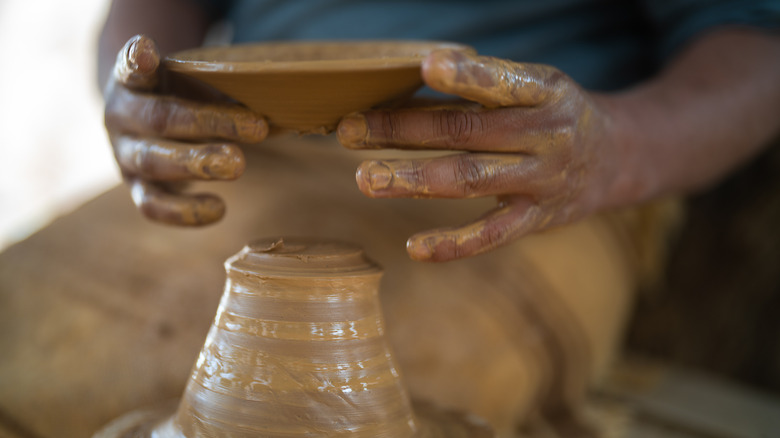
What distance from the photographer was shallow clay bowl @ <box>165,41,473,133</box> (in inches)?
24.3

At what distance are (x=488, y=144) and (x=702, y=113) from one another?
2.21ft

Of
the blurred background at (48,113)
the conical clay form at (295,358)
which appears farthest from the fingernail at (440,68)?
the blurred background at (48,113)

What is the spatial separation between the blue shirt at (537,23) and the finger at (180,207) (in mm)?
699

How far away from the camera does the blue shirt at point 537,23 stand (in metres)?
1.39

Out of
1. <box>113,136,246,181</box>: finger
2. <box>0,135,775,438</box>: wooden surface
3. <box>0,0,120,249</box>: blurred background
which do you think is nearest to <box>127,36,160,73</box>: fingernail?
<box>113,136,246,181</box>: finger

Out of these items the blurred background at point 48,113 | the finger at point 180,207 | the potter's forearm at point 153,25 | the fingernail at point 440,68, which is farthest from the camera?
the blurred background at point 48,113

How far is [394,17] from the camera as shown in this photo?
1416 mm

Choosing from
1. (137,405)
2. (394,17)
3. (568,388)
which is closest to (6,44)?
(394,17)

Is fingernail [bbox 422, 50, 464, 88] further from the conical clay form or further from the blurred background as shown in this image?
the blurred background

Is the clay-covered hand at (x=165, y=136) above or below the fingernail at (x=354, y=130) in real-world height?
below

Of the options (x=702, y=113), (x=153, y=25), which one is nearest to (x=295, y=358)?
(x=702, y=113)

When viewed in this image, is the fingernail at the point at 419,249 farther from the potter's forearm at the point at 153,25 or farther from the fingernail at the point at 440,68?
the potter's forearm at the point at 153,25

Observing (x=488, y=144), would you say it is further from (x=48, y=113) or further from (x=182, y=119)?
(x=48, y=113)

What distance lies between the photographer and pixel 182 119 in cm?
80
